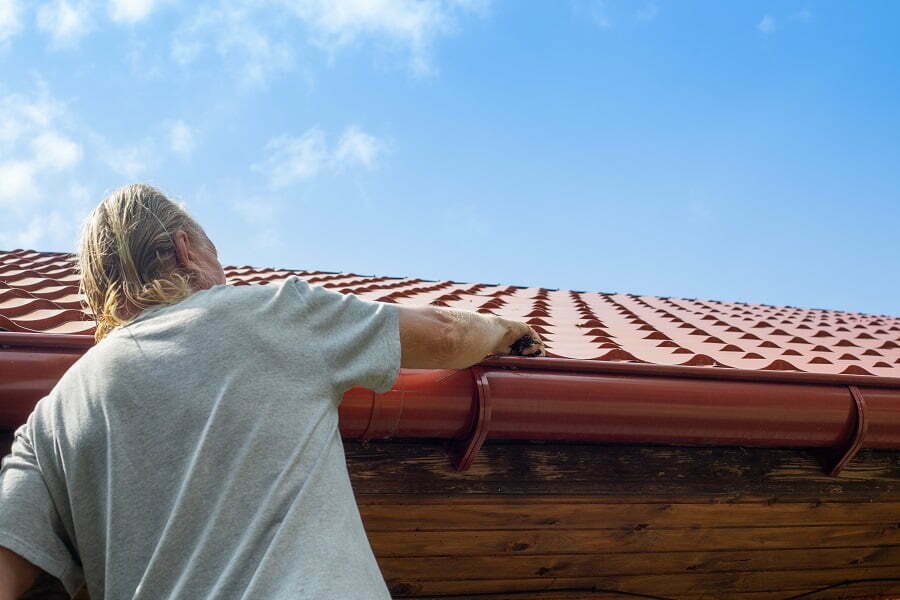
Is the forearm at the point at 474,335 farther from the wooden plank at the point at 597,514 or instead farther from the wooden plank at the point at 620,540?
the wooden plank at the point at 620,540

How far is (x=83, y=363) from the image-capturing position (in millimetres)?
1544

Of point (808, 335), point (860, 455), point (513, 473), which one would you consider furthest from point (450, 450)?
point (808, 335)

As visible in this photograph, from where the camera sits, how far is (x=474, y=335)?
1.87m

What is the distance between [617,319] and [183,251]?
113 inches

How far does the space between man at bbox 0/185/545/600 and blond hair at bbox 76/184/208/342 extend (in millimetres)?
27

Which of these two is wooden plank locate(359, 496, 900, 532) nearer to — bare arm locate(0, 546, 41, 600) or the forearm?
the forearm

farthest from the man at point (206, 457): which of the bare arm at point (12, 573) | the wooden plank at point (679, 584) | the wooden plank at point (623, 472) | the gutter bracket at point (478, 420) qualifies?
the wooden plank at point (679, 584)

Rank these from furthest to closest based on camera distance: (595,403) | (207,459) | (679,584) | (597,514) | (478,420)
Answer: (679,584), (597,514), (595,403), (478,420), (207,459)

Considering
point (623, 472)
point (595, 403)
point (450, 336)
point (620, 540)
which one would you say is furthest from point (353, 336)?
point (620, 540)

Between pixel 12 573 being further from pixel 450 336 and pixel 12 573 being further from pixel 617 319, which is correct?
pixel 617 319

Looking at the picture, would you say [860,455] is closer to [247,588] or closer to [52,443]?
[247,588]

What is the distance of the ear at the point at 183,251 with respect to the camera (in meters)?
1.72

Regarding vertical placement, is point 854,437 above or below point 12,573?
A: above

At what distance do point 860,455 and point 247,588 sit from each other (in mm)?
2156
